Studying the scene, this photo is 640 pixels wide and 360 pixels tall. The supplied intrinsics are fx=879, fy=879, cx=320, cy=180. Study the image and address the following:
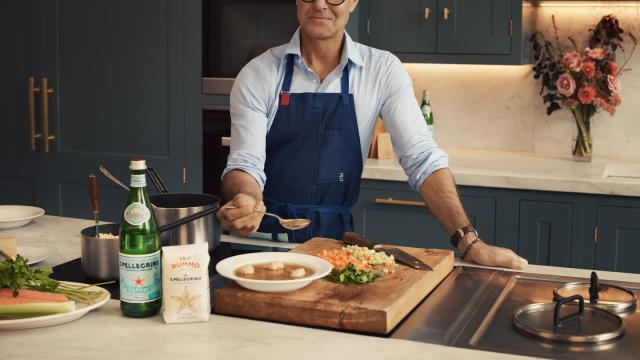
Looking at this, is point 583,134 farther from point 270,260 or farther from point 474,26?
point 270,260

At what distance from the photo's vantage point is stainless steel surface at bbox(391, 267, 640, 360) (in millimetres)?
1602

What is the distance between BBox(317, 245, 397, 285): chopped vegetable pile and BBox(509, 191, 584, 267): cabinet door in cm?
178

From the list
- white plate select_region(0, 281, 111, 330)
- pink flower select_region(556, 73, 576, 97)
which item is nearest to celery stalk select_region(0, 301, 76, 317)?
white plate select_region(0, 281, 111, 330)

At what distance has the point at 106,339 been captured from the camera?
1639 millimetres

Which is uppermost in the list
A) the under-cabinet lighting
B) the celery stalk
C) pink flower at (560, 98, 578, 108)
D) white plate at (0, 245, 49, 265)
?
the under-cabinet lighting

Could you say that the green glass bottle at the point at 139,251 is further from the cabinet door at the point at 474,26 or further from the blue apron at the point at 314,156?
the cabinet door at the point at 474,26

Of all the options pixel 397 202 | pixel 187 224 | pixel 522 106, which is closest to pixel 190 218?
pixel 187 224

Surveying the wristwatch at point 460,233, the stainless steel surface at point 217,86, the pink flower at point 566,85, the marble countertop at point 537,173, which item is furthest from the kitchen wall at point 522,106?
the wristwatch at point 460,233

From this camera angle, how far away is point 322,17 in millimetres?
2725

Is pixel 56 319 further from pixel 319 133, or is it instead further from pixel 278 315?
pixel 319 133

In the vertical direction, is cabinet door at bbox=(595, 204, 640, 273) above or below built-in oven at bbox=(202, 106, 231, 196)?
below

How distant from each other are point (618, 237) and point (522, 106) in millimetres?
985

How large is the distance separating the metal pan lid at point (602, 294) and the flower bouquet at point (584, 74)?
2137 mm

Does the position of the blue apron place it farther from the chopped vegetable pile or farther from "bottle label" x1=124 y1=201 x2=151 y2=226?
"bottle label" x1=124 y1=201 x2=151 y2=226
